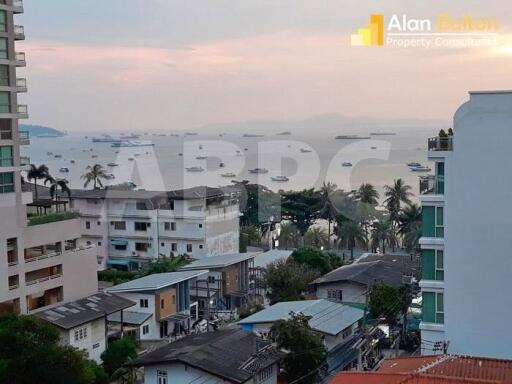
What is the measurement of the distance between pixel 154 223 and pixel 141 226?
1.88ft

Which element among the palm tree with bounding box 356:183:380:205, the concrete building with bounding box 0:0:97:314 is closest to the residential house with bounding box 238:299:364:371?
the concrete building with bounding box 0:0:97:314

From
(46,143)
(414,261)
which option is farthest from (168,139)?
(414,261)

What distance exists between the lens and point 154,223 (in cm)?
2453

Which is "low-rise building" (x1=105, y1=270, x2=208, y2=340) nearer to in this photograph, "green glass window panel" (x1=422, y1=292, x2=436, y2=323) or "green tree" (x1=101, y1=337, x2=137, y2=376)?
"green tree" (x1=101, y1=337, x2=137, y2=376)

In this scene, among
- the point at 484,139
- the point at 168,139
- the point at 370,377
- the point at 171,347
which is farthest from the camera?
the point at 168,139

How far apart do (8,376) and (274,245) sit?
2225cm

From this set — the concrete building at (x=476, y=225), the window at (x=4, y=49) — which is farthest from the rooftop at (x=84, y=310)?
the concrete building at (x=476, y=225)

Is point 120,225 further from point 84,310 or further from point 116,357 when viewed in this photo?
point 116,357

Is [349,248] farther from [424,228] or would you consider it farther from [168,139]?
[168,139]

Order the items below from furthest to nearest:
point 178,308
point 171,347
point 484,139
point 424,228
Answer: point 178,308
point 171,347
point 424,228
point 484,139

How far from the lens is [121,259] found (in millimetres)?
25047

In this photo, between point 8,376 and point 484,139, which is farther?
point 8,376

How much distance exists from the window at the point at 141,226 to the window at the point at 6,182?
9.65m

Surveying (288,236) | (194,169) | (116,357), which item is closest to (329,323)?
(116,357)
